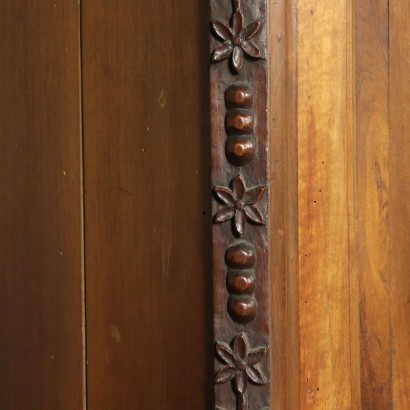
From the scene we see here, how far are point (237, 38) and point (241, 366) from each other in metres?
0.30

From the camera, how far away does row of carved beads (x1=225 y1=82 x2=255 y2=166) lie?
0.67 meters

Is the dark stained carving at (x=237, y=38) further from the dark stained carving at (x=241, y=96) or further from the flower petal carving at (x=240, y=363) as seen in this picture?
the flower petal carving at (x=240, y=363)

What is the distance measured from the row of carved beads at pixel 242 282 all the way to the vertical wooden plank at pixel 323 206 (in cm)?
9

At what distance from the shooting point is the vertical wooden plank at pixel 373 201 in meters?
0.82

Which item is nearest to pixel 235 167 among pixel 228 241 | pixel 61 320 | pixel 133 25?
pixel 228 241

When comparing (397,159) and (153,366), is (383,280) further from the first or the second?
(153,366)

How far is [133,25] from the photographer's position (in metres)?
0.78

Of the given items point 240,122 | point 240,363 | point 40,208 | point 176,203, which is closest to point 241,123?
point 240,122

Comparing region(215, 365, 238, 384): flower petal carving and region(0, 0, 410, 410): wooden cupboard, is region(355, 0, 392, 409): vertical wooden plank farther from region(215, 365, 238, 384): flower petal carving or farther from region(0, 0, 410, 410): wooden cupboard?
region(215, 365, 238, 384): flower petal carving

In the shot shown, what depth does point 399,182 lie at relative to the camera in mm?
841

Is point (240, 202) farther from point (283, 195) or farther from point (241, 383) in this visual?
point (241, 383)

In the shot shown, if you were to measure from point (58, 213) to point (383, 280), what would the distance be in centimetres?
38

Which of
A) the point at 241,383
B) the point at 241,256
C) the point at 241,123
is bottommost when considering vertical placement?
the point at 241,383

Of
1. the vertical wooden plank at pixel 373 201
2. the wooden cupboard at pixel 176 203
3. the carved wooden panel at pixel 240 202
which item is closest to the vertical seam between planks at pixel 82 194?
the wooden cupboard at pixel 176 203
